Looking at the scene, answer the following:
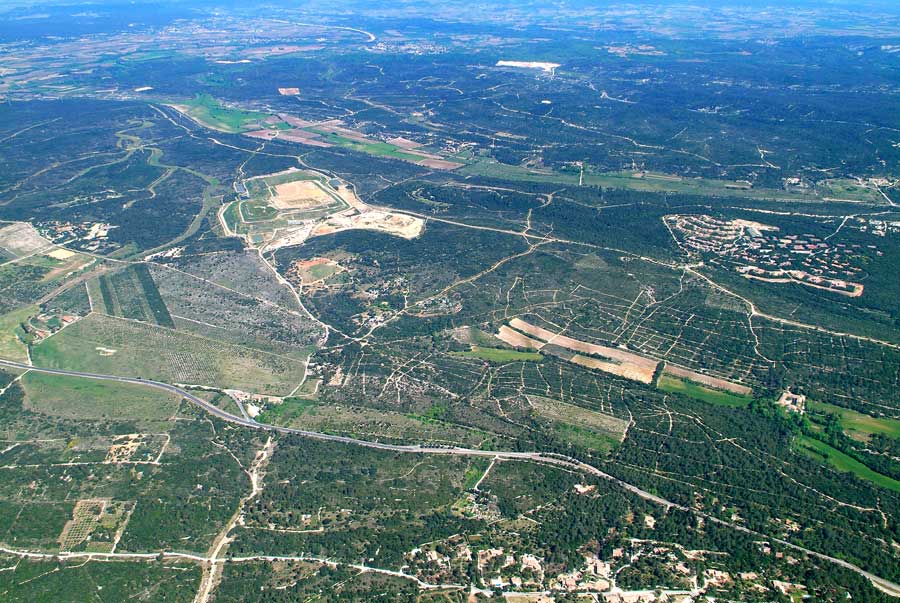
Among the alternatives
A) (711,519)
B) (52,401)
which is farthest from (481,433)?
(52,401)

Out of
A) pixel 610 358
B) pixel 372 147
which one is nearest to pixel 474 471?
pixel 610 358

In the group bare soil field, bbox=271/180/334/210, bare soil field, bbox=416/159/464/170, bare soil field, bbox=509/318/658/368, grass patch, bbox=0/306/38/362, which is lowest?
bare soil field, bbox=416/159/464/170

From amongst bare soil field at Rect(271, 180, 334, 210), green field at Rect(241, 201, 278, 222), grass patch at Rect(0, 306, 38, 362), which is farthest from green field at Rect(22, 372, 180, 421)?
bare soil field at Rect(271, 180, 334, 210)

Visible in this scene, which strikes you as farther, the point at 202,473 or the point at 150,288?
the point at 150,288

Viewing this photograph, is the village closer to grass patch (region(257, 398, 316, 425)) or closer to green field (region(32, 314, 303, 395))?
grass patch (region(257, 398, 316, 425))

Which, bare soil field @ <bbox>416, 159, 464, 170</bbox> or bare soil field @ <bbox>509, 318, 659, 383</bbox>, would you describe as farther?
bare soil field @ <bbox>416, 159, 464, 170</bbox>

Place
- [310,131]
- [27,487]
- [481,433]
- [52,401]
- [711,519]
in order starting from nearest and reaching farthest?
[711,519]
[27,487]
[481,433]
[52,401]
[310,131]

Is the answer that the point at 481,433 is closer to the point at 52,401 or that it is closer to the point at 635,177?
the point at 52,401
